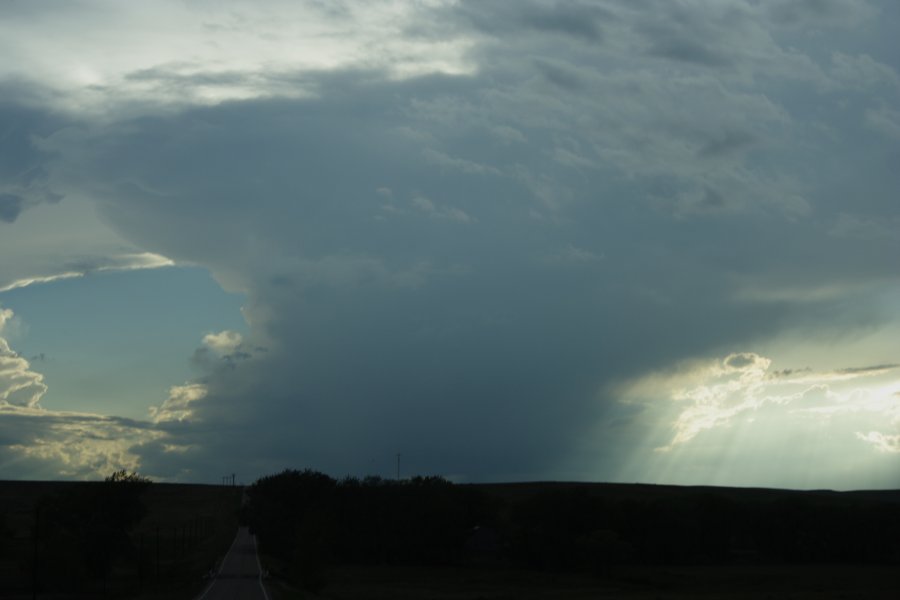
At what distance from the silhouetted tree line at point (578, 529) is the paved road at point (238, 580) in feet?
18.7

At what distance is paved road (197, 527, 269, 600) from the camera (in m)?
83.2

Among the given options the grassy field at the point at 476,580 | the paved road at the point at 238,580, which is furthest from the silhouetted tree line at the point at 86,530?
the paved road at the point at 238,580

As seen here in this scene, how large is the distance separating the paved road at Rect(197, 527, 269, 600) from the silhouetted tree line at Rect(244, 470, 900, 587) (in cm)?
570

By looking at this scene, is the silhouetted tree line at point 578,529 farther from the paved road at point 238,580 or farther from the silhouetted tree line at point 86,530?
the silhouetted tree line at point 86,530

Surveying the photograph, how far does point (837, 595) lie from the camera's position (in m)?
98.5

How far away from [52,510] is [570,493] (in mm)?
71249

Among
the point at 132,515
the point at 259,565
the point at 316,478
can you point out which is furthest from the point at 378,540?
the point at 132,515

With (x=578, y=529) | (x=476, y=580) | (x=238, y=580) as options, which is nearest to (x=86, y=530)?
(x=238, y=580)

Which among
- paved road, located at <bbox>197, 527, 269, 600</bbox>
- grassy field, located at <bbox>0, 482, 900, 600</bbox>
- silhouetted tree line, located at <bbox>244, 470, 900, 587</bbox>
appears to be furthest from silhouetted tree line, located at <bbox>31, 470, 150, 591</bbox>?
silhouetted tree line, located at <bbox>244, 470, 900, 587</bbox>

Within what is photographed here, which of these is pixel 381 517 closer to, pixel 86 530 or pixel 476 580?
pixel 476 580

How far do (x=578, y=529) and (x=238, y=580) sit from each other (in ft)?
196

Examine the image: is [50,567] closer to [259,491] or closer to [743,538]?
[259,491]

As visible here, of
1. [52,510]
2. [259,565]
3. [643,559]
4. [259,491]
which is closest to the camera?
[52,510]

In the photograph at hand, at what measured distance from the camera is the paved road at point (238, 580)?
273 ft
